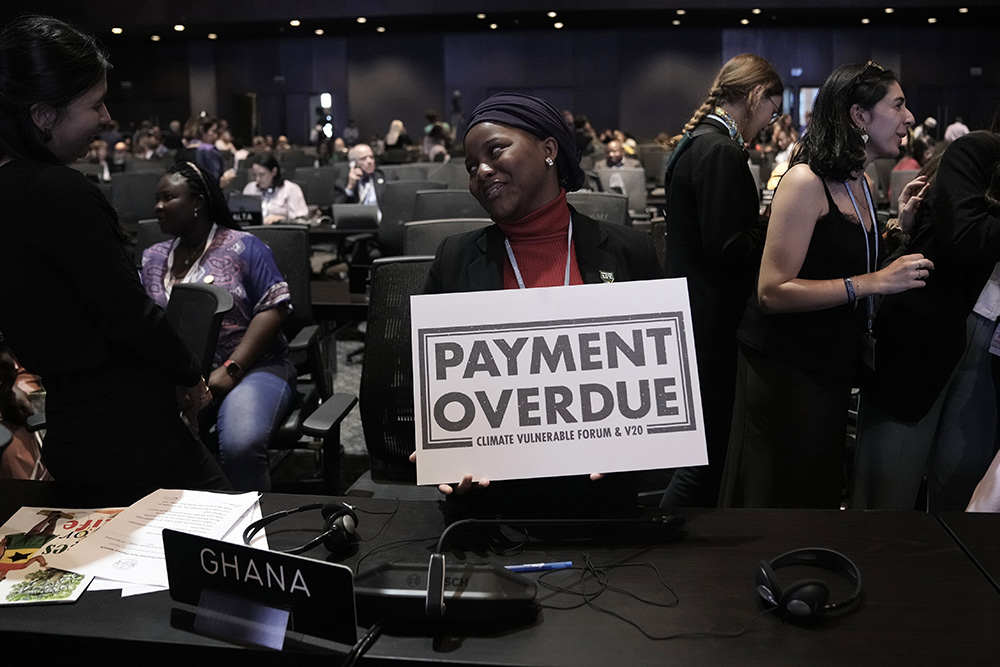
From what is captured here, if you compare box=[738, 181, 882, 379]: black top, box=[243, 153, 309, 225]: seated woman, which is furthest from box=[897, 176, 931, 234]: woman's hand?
box=[243, 153, 309, 225]: seated woman

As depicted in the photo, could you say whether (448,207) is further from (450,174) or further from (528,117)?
(450,174)

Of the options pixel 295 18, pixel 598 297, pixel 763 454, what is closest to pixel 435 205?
pixel 763 454

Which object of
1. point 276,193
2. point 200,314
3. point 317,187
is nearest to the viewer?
point 200,314

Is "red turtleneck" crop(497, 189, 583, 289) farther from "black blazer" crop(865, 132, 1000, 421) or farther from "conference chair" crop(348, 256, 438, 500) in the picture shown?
"black blazer" crop(865, 132, 1000, 421)

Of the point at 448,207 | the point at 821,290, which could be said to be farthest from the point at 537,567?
the point at 448,207

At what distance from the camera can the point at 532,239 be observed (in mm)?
1593

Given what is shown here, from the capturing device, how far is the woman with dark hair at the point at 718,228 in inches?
96.3

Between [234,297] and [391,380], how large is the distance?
0.89 metres

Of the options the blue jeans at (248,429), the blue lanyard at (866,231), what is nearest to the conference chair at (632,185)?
the blue jeans at (248,429)

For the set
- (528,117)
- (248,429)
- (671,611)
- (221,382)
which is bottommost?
(248,429)

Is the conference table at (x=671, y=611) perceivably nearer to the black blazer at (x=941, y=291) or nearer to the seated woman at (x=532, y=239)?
the seated woman at (x=532, y=239)

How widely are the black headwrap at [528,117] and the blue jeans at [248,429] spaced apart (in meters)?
1.47

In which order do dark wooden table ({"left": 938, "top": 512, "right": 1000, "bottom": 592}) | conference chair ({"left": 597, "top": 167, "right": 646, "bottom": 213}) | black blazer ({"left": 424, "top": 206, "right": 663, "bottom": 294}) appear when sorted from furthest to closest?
1. conference chair ({"left": 597, "top": 167, "right": 646, "bottom": 213})
2. black blazer ({"left": 424, "top": 206, "right": 663, "bottom": 294})
3. dark wooden table ({"left": 938, "top": 512, "right": 1000, "bottom": 592})

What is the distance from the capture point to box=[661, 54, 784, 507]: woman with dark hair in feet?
8.02
